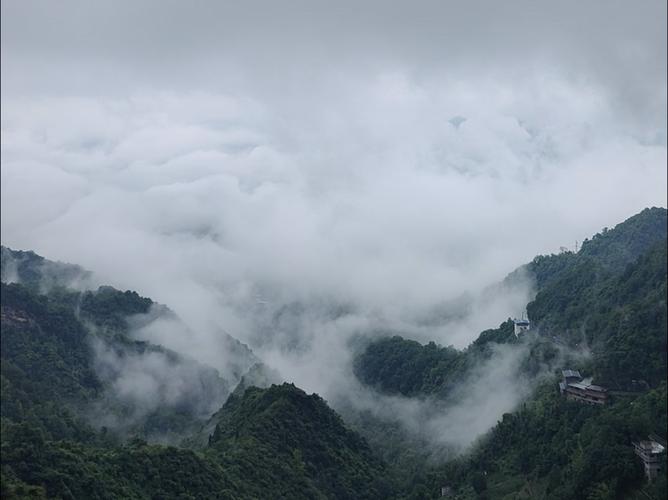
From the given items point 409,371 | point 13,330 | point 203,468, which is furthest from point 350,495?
point 13,330

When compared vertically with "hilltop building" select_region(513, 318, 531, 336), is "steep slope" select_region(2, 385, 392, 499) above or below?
below

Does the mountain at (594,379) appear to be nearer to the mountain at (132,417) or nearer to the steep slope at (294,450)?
the steep slope at (294,450)

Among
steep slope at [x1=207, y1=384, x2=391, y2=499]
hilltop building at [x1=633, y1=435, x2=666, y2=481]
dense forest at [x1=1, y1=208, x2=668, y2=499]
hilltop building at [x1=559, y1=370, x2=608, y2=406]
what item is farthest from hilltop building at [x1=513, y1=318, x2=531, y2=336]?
hilltop building at [x1=633, y1=435, x2=666, y2=481]

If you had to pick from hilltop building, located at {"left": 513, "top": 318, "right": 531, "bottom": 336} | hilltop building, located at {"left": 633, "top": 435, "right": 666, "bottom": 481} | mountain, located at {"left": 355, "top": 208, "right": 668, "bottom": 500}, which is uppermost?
hilltop building, located at {"left": 513, "top": 318, "right": 531, "bottom": 336}

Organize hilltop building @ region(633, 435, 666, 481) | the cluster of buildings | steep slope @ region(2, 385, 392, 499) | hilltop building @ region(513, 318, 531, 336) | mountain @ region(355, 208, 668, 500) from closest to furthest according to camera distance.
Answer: hilltop building @ region(633, 435, 666, 481), the cluster of buildings, mountain @ region(355, 208, 668, 500), steep slope @ region(2, 385, 392, 499), hilltop building @ region(513, 318, 531, 336)

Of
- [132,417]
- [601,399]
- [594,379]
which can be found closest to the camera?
[601,399]

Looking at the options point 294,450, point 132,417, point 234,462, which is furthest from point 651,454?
point 132,417

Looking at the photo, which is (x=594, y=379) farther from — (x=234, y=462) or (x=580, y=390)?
(x=234, y=462)

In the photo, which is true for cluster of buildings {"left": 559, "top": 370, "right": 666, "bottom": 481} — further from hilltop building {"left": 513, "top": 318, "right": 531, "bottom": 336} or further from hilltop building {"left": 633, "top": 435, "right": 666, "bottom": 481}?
hilltop building {"left": 513, "top": 318, "right": 531, "bottom": 336}
